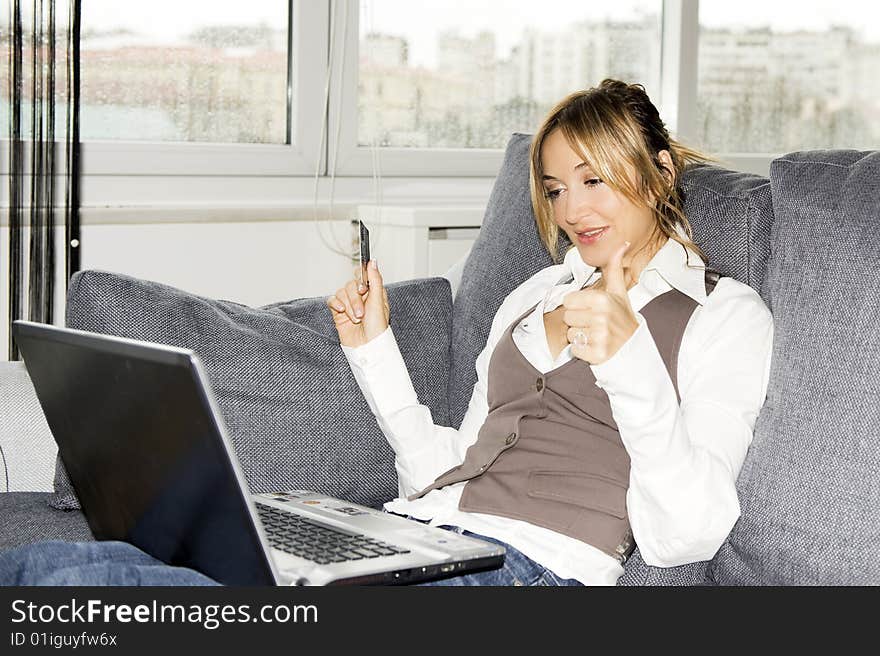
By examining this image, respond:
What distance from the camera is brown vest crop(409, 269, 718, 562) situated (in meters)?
1.44

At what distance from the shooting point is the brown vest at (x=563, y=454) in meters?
1.44

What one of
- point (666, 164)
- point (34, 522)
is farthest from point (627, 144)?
point (34, 522)

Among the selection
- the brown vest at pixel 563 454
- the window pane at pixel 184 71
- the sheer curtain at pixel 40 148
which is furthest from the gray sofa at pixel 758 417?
the window pane at pixel 184 71

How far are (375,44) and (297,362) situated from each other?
5.27 ft

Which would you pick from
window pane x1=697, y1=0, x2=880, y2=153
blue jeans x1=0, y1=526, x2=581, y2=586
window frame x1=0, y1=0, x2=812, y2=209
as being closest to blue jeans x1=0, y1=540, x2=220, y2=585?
blue jeans x1=0, y1=526, x2=581, y2=586

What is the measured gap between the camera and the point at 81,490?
138cm

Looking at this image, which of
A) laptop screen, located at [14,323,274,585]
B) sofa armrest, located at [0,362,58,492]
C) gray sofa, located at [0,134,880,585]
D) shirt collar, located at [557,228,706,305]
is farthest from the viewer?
sofa armrest, located at [0,362,58,492]

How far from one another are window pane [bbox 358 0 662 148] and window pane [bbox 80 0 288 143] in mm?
258

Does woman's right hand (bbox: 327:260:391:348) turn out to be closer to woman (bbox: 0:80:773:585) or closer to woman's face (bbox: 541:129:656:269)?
woman (bbox: 0:80:773:585)

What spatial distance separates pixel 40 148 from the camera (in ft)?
8.13

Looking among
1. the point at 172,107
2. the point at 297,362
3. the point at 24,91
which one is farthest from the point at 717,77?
the point at 297,362

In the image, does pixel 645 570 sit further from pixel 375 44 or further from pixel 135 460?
pixel 375 44

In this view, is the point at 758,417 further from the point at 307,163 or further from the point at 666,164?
the point at 307,163

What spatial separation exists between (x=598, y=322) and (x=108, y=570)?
0.55 m
